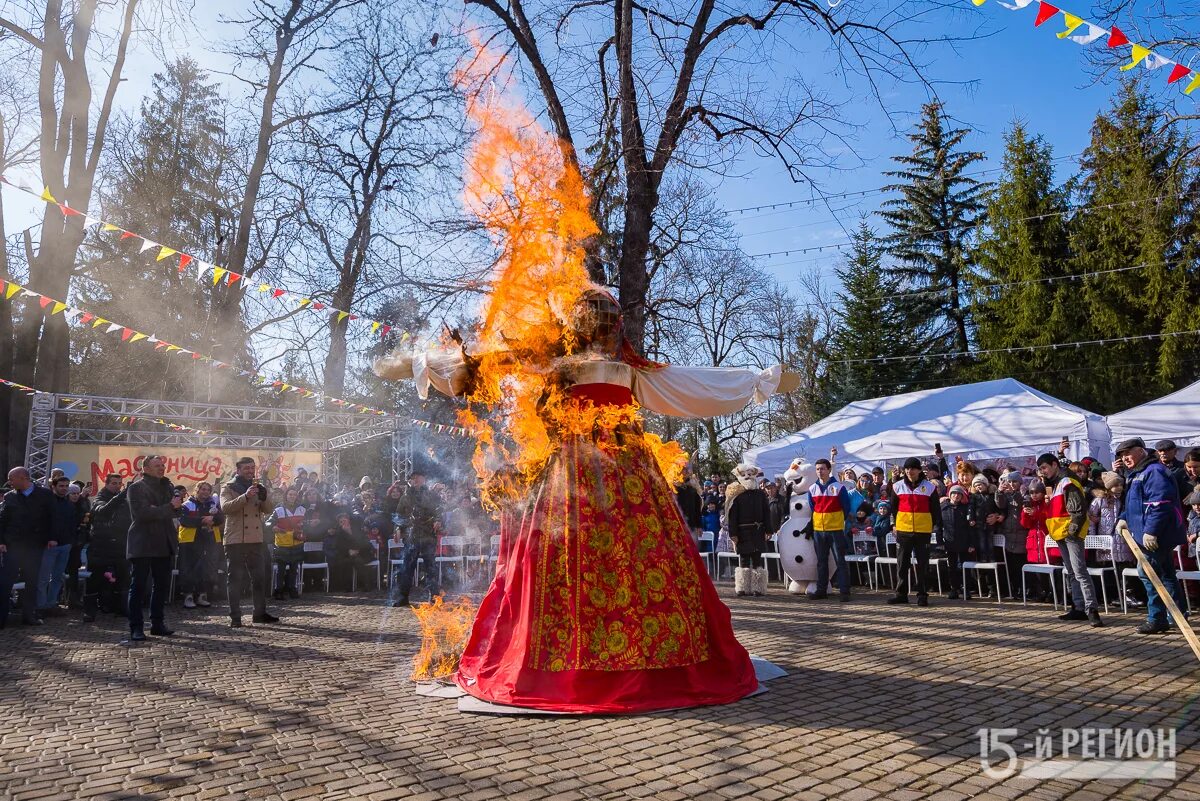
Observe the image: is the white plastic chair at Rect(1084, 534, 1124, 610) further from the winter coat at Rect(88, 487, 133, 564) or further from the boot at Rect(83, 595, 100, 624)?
the boot at Rect(83, 595, 100, 624)

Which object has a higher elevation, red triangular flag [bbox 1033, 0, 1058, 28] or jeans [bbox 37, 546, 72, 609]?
red triangular flag [bbox 1033, 0, 1058, 28]

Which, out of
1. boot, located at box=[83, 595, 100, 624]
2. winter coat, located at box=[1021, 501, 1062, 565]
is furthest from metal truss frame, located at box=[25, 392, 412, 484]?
winter coat, located at box=[1021, 501, 1062, 565]

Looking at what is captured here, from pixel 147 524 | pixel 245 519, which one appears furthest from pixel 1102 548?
pixel 147 524

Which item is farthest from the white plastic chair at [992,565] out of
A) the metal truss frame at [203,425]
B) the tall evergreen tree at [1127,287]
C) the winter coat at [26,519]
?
the tall evergreen tree at [1127,287]

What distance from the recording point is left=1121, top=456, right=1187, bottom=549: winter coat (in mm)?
7629

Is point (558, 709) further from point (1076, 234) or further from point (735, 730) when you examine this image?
point (1076, 234)

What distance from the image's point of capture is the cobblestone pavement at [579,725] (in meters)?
3.74

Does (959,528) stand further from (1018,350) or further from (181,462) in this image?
(1018,350)

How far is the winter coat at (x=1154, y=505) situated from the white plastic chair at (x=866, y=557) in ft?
17.7

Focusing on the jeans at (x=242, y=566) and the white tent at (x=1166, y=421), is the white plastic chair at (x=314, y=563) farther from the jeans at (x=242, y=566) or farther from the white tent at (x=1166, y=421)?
A: the white tent at (x=1166, y=421)

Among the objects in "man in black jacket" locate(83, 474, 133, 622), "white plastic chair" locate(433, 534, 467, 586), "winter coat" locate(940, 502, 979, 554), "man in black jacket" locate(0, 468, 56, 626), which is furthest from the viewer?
"white plastic chair" locate(433, 534, 467, 586)

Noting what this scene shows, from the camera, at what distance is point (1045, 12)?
597 centimetres

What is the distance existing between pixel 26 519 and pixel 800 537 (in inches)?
428

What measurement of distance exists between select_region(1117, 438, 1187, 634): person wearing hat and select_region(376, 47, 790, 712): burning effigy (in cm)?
449
